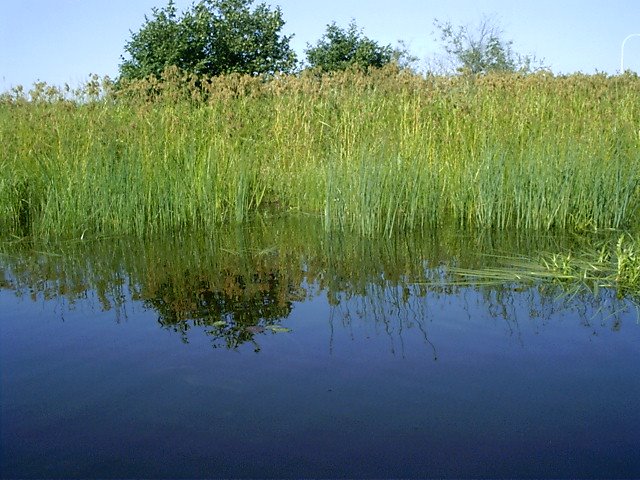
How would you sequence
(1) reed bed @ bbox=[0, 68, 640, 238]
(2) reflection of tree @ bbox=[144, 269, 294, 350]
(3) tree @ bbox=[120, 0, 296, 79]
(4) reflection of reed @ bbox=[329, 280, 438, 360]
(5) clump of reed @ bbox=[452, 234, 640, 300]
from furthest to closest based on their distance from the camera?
(3) tree @ bbox=[120, 0, 296, 79], (1) reed bed @ bbox=[0, 68, 640, 238], (5) clump of reed @ bbox=[452, 234, 640, 300], (2) reflection of tree @ bbox=[144, 269, 294, 350], (4) reflection of reed @ bbox=[329, 280, 438, 360]

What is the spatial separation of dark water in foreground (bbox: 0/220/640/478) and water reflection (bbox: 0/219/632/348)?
0.07 ft

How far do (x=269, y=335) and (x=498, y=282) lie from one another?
147cm

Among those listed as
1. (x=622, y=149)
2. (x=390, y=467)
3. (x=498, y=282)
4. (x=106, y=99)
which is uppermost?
(x=106, y=99)

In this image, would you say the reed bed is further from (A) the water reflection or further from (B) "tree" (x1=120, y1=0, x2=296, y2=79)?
(B) "tree" (x1=120, y1=0, x2=296, y2=79)

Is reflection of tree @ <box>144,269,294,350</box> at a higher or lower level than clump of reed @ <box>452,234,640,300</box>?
lower

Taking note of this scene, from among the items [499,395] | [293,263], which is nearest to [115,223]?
[293,263]

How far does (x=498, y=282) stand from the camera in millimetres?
4113

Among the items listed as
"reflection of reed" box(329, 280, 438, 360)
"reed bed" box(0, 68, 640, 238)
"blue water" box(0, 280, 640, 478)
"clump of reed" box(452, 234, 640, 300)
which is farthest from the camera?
"reed bed" box(0, 68, 640, 238)

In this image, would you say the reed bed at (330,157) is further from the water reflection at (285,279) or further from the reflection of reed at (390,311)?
the reflection of reed at (390,311)

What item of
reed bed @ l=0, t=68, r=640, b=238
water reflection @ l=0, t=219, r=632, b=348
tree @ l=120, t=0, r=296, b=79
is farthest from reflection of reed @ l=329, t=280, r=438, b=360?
tree @ l=120, t=0, r=296, b=79

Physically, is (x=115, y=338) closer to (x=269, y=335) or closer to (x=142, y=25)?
(x=269, y=335)

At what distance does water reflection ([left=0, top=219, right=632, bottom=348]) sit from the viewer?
3.62 metres

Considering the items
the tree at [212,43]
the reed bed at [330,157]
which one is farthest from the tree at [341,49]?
the reed bed at [330,157]

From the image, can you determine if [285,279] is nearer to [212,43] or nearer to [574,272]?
[574,272]
